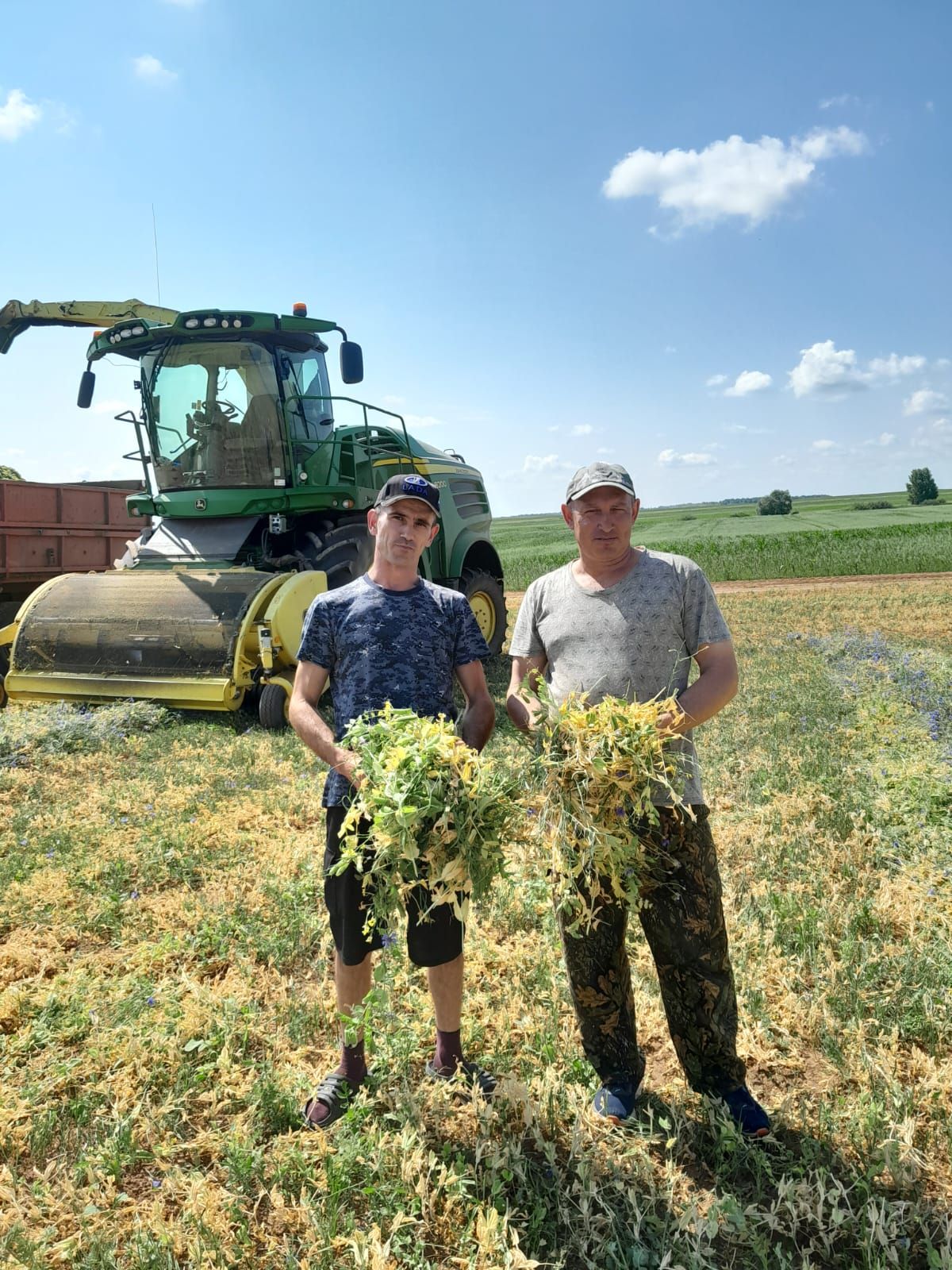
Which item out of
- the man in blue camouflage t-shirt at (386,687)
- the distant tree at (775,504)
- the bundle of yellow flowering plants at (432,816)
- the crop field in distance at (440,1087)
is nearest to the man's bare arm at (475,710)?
the man in blue camouflage t-shirt at (386,687)

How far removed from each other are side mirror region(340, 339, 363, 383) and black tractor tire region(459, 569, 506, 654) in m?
3.23

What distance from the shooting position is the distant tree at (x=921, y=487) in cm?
7044

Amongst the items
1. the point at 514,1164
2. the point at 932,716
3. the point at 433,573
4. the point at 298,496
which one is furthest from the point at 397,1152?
the point at 433,573

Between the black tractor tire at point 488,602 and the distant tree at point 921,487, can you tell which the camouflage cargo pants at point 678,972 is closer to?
the black tractor tire at point 488,602

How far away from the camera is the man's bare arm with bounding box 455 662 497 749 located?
2.86m

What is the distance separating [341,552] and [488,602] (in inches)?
114

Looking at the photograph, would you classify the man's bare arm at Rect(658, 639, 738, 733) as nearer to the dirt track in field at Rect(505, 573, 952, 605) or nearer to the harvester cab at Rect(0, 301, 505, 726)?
the harvester cab at Rect(0, 301, 505, 726)

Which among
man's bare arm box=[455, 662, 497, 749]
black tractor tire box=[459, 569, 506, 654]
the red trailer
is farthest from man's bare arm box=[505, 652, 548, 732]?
the red trailer

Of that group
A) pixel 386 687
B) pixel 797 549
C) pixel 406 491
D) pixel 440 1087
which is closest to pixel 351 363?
pixel 406 491

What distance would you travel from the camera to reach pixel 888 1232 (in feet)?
7.47

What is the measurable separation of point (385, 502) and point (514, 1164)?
2.20 metres

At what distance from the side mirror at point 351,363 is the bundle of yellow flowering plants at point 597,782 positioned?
6.38 meters

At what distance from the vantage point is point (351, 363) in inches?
316

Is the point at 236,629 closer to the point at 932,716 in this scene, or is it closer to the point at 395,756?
the point at 395,756
